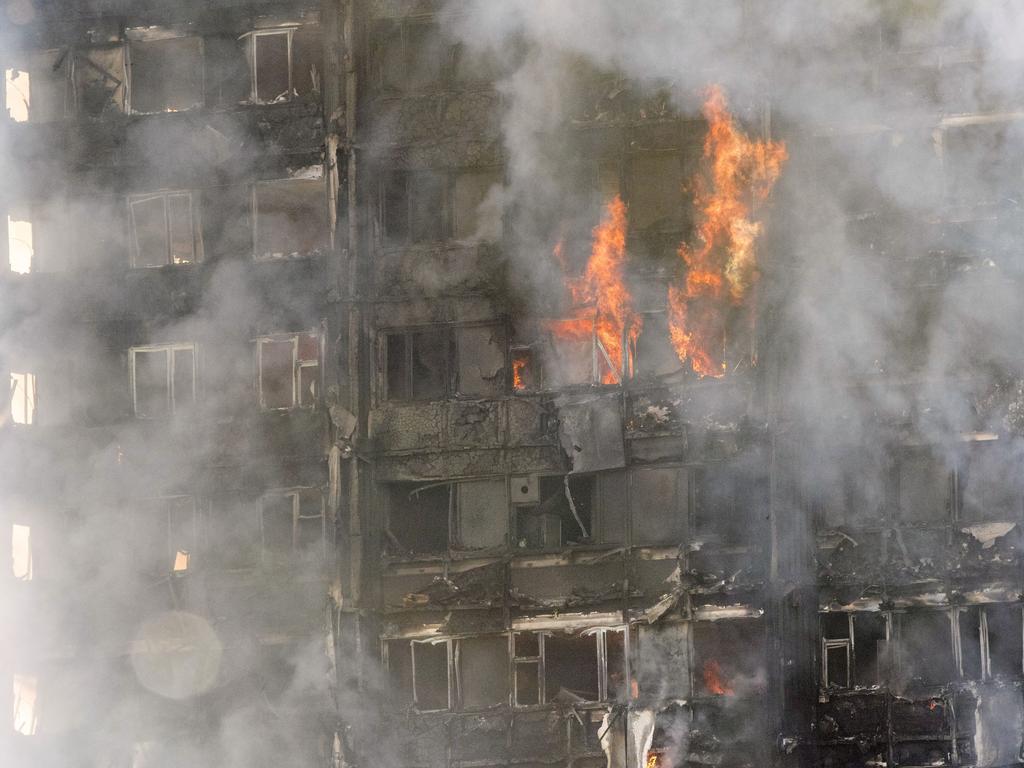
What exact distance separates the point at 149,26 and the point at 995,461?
1209 centimetres

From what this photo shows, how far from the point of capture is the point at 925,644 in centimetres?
983

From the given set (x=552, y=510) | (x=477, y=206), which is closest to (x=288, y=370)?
(x=477, y=206)

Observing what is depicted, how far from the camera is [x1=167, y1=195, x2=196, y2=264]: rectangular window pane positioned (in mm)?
10391

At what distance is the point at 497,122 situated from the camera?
32.6 feet

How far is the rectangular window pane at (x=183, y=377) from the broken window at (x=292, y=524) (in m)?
1.67

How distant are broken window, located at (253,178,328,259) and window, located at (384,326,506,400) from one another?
1.63m

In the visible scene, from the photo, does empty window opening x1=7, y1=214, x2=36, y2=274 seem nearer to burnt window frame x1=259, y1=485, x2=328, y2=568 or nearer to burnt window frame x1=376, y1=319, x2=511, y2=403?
burnt window frame x1=259, y1=485, x2=328, y2=568

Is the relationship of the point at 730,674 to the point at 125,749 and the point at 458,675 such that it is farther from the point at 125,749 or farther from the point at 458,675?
the point at 125,749

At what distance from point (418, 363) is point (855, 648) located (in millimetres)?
6496

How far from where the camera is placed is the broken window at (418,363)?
10070 millimetres

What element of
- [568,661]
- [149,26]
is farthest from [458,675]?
[149,26]

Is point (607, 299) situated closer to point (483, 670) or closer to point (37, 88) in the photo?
point (483, 670)

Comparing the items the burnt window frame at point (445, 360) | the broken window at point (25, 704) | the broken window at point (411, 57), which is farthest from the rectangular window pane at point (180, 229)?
the broken window at point (25, 704)

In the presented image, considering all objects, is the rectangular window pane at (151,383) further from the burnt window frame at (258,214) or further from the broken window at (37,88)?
the broken window at (37,88)
